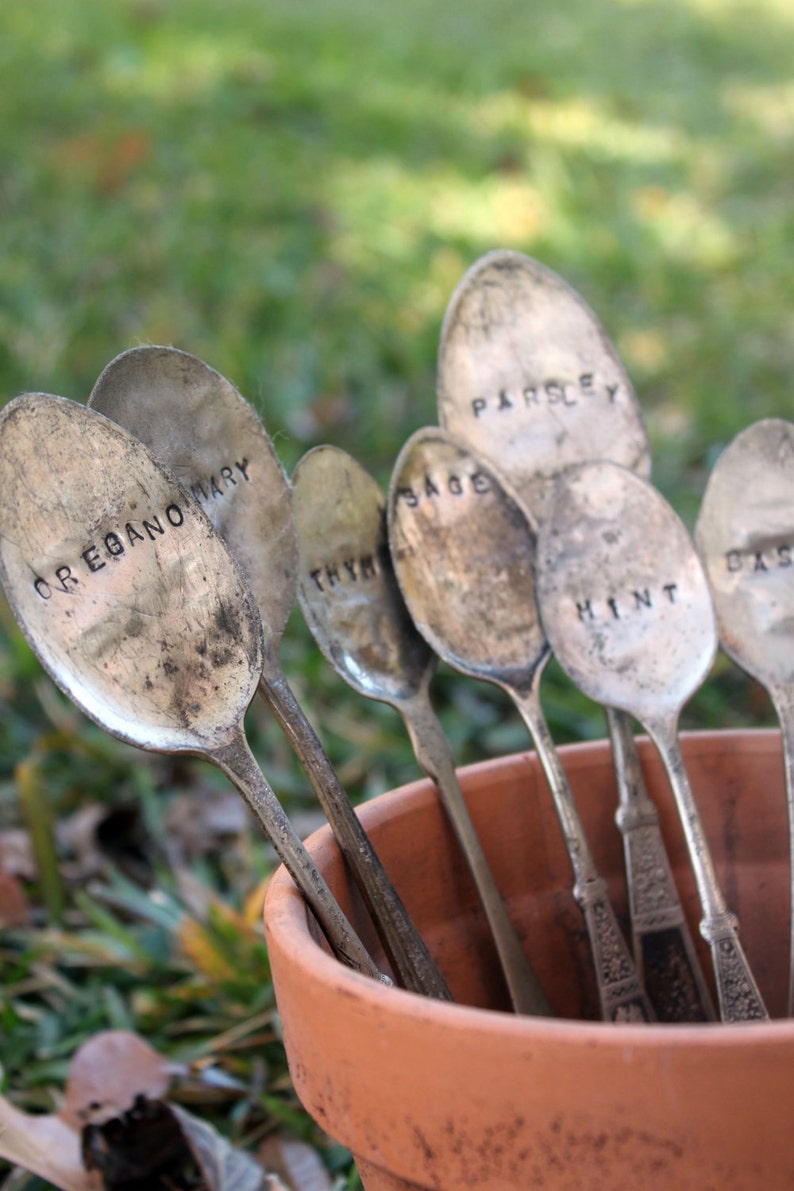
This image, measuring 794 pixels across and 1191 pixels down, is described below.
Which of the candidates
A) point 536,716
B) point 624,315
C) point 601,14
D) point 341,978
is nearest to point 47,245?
point 624,315

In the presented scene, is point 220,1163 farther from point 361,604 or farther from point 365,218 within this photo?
point 365,218

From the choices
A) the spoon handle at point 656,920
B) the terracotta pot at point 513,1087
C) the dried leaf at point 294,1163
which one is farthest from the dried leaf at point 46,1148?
the spoon handle at point 656,920

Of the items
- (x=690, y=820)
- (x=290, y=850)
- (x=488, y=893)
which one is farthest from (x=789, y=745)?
(x=290, y=850)

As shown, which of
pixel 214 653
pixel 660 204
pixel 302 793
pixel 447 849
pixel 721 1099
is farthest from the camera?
pixel 660 204

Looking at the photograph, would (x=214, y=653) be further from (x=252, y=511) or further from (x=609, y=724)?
(x=609, y=724)

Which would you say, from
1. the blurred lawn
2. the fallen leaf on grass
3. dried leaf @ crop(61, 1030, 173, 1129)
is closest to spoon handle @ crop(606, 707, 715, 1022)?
the fallen leaf on grass

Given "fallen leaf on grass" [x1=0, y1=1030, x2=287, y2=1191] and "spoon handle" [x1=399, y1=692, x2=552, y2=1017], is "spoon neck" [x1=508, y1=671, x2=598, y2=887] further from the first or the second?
"fallen leaf on grass" [x1=0, y1=1030, x2=287, y2=1191]

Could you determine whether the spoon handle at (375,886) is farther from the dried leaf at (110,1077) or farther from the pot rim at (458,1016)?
the dried leaf at (110,1077)
